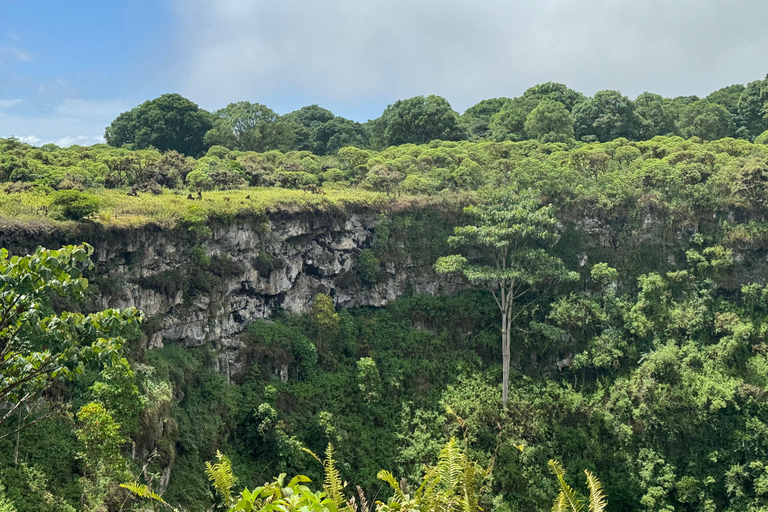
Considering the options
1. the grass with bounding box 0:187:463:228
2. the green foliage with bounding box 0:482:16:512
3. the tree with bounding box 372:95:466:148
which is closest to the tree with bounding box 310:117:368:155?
the tree with bounding box 372:95:466:148

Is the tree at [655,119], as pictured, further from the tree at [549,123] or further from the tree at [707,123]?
the tree at [549,123]

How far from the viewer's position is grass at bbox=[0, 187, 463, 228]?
15.9 metres

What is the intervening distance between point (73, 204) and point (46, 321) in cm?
1134

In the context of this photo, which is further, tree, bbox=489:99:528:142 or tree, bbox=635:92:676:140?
tree, bbox=635:92:676:140

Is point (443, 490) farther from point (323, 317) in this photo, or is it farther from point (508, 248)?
point (508, 248)

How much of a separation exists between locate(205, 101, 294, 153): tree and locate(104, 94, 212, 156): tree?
1222 mm

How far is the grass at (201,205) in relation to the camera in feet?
52.1

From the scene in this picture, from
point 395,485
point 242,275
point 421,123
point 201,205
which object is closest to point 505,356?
point 242,275

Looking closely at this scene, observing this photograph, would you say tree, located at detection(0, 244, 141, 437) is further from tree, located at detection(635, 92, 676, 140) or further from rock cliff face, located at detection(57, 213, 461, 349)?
tree, located at detection(635, 92, 676, 140)

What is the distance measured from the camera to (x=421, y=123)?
3688 centimetres

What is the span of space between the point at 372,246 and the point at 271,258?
4.64m

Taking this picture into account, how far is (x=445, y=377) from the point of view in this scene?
21.1 meters

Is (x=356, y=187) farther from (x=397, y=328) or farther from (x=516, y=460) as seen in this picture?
(x=516, y=460)

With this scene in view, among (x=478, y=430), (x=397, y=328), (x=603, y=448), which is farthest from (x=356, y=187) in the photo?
(x=603, y=448)
